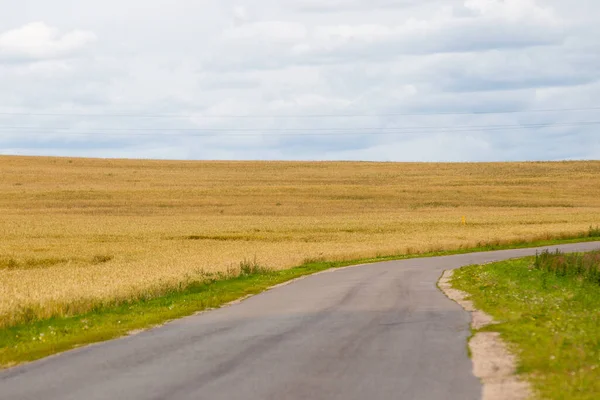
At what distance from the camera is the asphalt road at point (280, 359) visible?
11.3m

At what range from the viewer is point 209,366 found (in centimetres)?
1311

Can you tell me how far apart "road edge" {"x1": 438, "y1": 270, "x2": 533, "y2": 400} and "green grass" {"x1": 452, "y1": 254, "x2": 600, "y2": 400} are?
6.5 inches

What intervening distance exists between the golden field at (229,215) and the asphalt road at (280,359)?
5382 mm

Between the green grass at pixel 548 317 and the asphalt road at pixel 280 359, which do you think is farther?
the green grass at pixel 548 317

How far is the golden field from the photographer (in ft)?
114

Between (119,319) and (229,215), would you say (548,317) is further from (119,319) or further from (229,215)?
(229,215)

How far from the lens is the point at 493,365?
12.8 m

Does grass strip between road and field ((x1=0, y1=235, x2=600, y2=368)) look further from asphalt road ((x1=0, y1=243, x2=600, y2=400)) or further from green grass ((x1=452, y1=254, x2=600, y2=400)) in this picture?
green grass ((x1=452, y1=254, x2=600, y2=400))

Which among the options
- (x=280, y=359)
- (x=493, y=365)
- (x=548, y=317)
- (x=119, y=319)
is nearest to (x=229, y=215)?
(x=119, y=319)

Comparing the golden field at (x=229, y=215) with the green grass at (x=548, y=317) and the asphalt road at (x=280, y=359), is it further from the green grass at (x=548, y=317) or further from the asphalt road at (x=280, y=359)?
the green grass at (x=548, y=317)

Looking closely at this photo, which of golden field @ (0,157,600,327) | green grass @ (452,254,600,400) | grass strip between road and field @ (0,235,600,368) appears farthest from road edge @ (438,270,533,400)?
golden field @ (0,157,600,327)

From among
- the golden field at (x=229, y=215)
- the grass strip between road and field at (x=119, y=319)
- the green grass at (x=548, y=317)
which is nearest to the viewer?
→ the green grass at (x=548, y=317)

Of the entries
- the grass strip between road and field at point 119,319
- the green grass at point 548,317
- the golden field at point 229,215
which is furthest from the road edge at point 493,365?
the golden field at point 229,215

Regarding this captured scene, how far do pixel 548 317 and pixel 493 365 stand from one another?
510 cm
